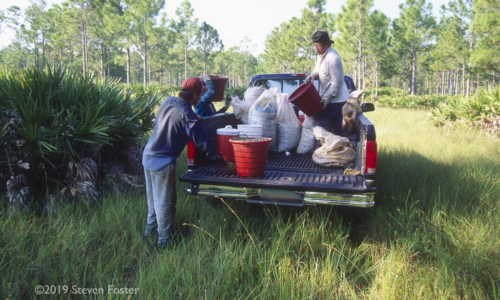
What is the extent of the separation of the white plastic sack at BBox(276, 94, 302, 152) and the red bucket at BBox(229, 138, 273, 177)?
59.8 inches

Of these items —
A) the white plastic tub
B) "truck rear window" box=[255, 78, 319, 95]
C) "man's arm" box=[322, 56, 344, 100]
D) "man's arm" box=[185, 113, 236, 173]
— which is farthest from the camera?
"truck rear window" box=[255, 78, 319, 95]

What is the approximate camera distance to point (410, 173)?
15.5ft

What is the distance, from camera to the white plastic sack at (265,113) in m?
4.17

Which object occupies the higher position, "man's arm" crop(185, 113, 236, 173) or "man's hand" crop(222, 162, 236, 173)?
"man's arm" crop(185, 113, 236, 173)

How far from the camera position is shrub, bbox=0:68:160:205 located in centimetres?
338

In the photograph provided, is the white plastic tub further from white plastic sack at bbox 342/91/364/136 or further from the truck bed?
white plastic sack at bbox 342/91/364/136

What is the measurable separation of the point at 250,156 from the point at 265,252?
815 mm

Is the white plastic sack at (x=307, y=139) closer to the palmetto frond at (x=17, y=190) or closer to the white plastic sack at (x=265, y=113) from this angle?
the white plastic sack at (x=265, y=113)

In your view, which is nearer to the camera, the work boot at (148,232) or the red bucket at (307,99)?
the work boot at (148,232)

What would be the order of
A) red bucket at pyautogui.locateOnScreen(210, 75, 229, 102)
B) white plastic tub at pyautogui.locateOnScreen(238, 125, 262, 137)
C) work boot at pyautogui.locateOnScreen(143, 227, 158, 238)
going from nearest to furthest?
1. work boot at pyautogui.locateOnScreen(143, 227, 158, 238)
2. white plastic tub at pyautogui.locateOnScreen(238, 125, 262, 137)
3. red bucket at pyautogui.locateOnScreen(210, 75, 229, 102)

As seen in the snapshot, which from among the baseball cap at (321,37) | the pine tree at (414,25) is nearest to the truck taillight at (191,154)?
the baseball cap at (321,37)

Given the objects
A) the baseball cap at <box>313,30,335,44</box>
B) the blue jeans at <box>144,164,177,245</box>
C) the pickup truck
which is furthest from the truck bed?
the baseball cap at <box>313,30,335,44</box>

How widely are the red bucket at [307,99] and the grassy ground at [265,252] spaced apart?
4.20 feet

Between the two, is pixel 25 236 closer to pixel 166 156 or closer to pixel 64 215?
pixel 64 215
